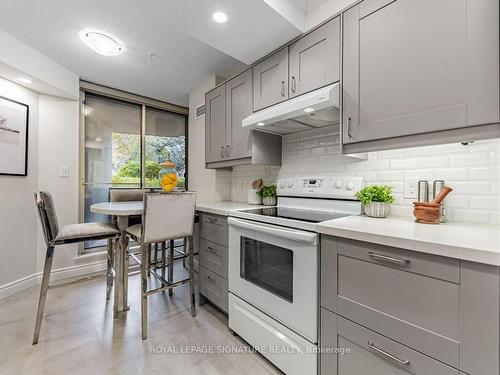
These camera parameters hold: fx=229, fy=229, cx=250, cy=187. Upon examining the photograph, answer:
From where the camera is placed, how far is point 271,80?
72.5 inches

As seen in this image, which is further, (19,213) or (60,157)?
(60,157)

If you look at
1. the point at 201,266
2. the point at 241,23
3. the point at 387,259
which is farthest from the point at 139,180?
the point at 387,259

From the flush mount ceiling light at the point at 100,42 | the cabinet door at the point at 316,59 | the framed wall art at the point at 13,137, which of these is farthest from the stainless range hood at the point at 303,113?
the framed wall art at the point at 13,137

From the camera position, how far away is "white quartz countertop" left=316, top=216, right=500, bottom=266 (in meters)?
0.76

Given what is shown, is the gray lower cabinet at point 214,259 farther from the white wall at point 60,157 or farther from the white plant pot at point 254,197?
the white wall at point 60,157

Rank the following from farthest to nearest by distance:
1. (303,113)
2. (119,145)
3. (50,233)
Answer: (119,145) → (50,233) → (303,113)

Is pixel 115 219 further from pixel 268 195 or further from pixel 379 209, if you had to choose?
pixel 379 209

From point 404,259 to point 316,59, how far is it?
1.31 meters

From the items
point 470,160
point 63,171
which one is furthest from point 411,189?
point 63,171

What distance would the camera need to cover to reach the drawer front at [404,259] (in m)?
0.82

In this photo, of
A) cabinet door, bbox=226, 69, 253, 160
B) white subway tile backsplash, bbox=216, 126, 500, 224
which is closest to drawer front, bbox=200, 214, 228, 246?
cabinet door, bbox=226, 69, 253, 160

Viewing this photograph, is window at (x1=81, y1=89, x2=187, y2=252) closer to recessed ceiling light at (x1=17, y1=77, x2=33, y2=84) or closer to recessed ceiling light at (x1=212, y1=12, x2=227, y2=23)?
recessed ceiling light at (x1=17, y1=77, x2=33, y2=84)

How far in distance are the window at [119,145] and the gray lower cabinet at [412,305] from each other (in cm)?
255

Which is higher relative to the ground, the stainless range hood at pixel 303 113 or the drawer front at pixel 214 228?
the stainless range hood at pixel 303 113
